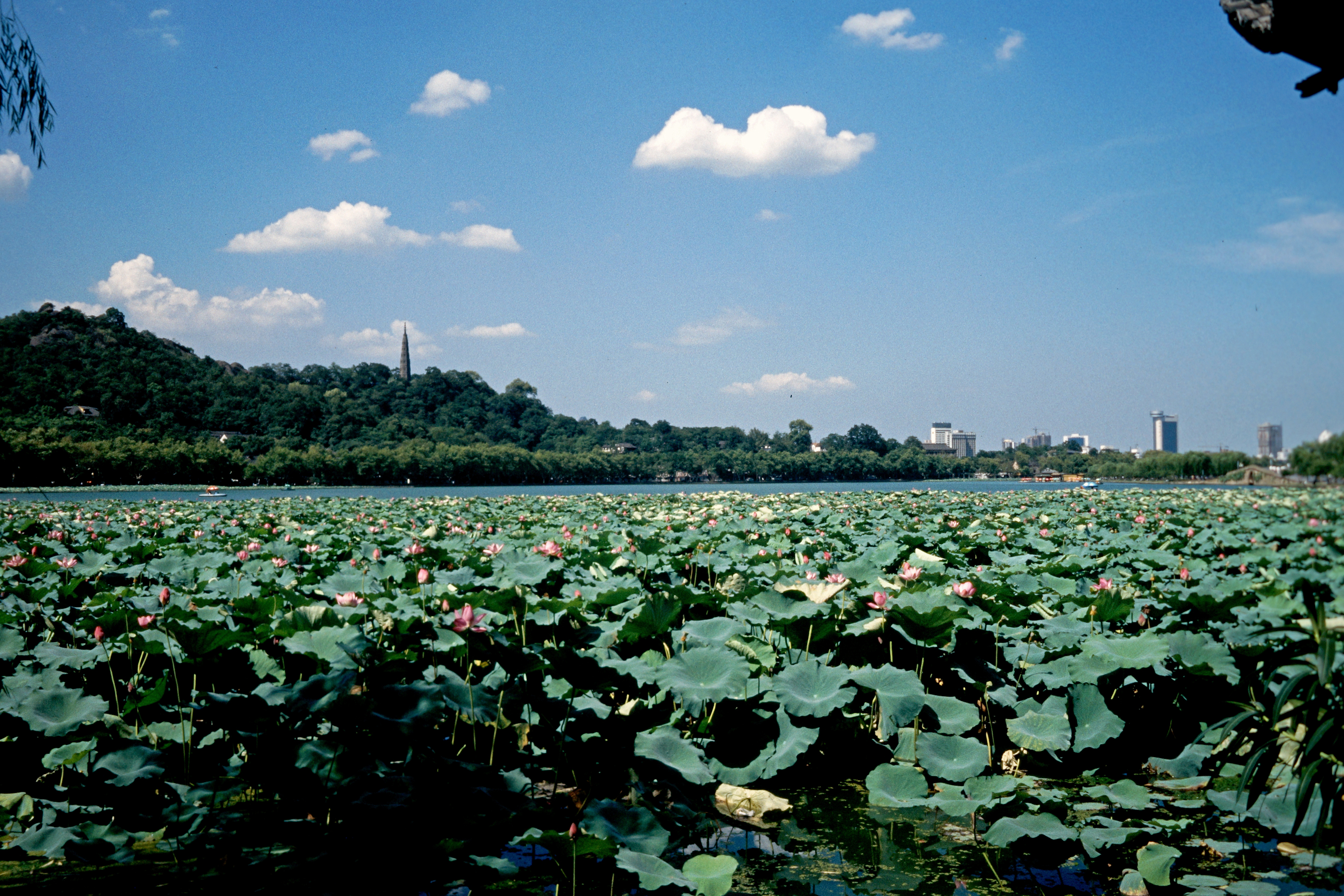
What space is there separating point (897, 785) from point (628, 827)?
3.09 feet

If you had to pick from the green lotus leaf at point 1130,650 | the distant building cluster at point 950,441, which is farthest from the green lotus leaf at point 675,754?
the distant building cluster at point 950,441

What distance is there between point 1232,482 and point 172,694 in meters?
3.72

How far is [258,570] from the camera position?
14.4ft

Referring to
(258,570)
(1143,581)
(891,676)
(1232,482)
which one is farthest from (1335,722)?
(258,570)

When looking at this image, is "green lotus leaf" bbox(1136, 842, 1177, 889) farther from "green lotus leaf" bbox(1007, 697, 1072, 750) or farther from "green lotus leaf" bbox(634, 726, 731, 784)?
"green lotus leaf" bbox(634, 726, 731, 784)

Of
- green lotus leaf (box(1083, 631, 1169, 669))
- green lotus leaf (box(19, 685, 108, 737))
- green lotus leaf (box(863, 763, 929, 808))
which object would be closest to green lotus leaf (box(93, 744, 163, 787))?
green lotus leaf (box(19, 685, 108, 737))

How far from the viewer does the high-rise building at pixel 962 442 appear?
118 meters

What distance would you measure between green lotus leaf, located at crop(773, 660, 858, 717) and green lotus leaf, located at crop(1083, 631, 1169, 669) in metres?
0.92

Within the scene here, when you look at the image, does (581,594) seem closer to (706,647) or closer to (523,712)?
(523,712)

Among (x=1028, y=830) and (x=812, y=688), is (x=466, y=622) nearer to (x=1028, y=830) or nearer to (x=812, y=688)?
(x=812, y=688)

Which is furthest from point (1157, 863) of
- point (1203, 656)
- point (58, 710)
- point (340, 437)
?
→ point (340, 437)

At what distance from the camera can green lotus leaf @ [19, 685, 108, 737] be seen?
2.20 meters

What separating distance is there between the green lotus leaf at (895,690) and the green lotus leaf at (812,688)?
0.22 feet

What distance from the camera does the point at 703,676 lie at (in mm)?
2596
